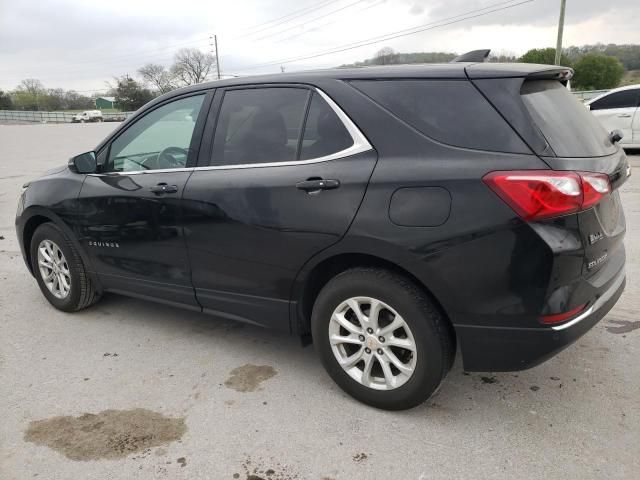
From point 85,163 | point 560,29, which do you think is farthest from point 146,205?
point 560,29

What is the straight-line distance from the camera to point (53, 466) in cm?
254

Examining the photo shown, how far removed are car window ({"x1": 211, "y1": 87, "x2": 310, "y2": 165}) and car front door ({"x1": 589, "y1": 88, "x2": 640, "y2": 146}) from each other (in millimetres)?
10603

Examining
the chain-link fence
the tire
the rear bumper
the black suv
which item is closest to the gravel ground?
the tire

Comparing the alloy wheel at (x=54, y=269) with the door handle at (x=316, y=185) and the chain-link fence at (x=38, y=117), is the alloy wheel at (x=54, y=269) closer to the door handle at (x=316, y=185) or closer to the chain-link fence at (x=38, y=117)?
Result: the door handle at (x=316, y=185)

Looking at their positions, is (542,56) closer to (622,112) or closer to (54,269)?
(622,112)

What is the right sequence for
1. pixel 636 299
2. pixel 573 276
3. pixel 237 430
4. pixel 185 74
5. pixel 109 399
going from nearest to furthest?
pixel 573 276
pixel 237 430
pixel 109 399
pixel 636 299
pixel 185 74

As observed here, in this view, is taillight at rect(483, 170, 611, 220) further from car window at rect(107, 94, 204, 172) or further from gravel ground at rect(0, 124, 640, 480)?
car window at rect(107, 94, 204, 172)

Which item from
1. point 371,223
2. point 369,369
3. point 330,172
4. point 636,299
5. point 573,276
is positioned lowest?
point 636,299

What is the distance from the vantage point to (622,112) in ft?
38.4

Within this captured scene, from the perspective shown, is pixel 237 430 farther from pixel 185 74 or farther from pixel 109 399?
pixel 185 74

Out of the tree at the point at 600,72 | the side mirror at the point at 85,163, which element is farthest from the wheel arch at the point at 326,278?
the tree at the point at 600,72

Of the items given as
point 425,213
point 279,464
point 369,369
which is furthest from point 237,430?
point 425,213

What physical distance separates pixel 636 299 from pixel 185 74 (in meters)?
81.5

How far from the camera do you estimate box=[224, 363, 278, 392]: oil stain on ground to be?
3188mm
